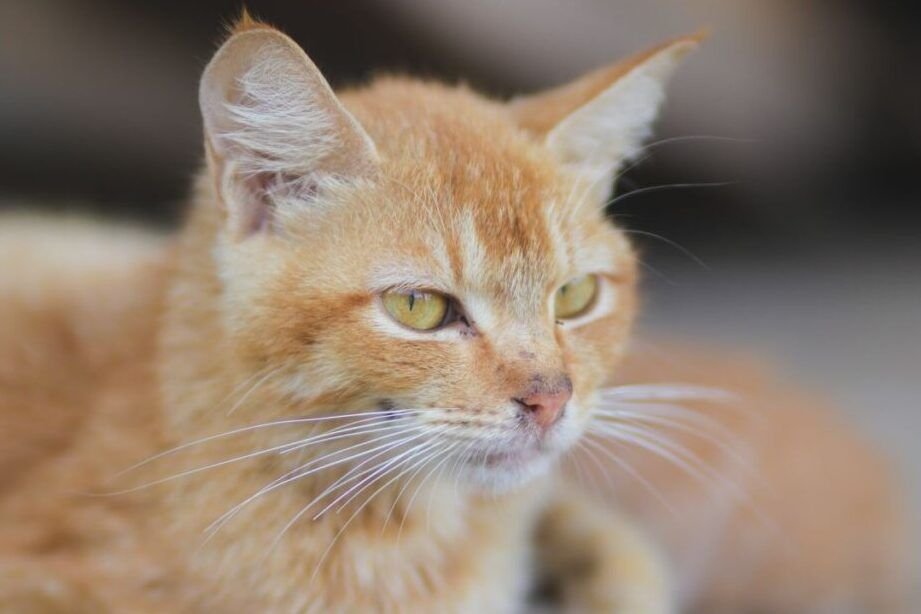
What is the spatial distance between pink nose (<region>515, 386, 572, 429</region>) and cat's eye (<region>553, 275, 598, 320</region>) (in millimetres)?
168

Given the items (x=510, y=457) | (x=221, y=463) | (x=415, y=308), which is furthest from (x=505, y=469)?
(x=221, y=463)

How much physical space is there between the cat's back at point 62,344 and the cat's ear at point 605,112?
599 millimetres

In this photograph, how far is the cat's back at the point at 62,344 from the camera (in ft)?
4.77

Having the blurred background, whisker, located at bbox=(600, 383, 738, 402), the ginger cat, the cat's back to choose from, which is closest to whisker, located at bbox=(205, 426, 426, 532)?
the ginger cat

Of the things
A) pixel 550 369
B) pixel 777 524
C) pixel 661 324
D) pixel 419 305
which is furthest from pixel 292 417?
pixel 661 324

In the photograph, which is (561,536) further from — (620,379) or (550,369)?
(550,369)

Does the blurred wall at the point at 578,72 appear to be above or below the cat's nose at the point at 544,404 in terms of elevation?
above

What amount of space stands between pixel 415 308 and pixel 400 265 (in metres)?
0.05

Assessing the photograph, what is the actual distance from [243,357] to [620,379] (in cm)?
75

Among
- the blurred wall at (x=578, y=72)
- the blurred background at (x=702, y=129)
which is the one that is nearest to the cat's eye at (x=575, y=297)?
the blurred background at (x=702, y=129)

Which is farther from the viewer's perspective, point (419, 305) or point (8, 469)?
point (8, 469)

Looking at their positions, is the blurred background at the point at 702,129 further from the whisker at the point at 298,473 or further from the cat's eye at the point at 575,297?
the whisker at the point at 298,473

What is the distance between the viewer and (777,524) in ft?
5.84

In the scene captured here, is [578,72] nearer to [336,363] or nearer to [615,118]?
[615,118]
